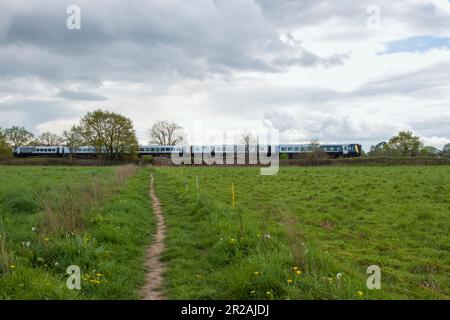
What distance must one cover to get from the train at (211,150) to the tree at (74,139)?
101cm

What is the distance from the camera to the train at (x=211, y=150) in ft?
264

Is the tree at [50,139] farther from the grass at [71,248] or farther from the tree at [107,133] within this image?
the grass at [71,248]

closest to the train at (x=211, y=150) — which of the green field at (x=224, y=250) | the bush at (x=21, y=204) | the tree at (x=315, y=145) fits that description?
the tree at (x=315, y=145)

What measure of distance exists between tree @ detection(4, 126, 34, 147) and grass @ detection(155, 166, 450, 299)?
96.7 metres

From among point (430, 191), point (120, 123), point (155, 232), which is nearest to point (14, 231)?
point (155, 232)

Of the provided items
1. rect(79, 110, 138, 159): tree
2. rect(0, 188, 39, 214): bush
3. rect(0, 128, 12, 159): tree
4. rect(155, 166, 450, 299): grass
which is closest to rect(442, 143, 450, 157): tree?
rect(79, 110, 138, 159): tree

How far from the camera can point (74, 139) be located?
81.7 m

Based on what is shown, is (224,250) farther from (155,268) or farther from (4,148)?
(4,148)

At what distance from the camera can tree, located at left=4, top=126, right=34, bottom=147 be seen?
96250 mm

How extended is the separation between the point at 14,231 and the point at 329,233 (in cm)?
812

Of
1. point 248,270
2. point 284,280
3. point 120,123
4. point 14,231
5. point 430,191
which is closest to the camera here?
point 284,280

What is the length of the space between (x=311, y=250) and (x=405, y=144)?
10817cm
